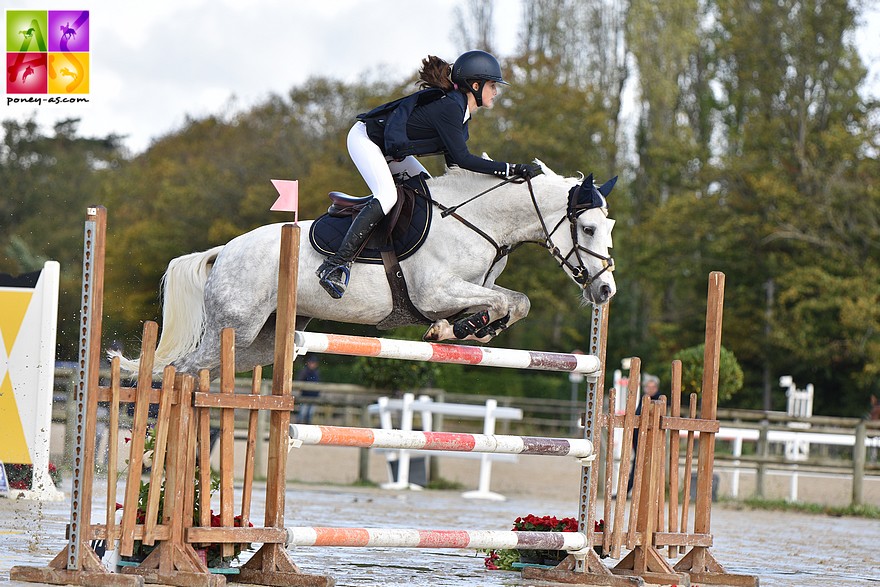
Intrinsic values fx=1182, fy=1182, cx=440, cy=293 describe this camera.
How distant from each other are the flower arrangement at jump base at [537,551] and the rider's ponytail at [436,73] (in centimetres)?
210

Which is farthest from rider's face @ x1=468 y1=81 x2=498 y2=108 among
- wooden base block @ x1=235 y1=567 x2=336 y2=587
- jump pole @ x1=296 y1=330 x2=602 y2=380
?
wooden base block @ x1=235 y1=567 x2=336 y2=587

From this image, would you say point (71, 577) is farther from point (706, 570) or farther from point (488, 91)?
point (706, 570)

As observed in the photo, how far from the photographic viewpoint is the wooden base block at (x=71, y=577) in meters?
4.29

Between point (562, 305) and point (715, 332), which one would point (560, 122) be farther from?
point (715, 332)

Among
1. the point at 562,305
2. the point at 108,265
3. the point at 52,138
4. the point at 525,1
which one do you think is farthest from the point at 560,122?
the point at 52,138

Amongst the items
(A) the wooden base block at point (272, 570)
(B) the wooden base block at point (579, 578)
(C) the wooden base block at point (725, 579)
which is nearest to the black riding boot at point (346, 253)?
(A) the wooden base block at point (272, 570)

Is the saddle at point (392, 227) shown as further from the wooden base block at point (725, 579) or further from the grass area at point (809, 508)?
the grass area at point (809, 508)

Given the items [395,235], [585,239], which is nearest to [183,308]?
[395,235]

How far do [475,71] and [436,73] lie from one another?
0.19 meters

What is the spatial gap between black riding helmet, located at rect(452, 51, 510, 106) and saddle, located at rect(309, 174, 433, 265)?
50 cm

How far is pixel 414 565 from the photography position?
6.12m

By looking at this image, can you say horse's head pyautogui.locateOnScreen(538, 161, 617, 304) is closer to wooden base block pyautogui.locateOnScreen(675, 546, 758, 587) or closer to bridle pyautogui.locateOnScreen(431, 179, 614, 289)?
bridle pyautogui.locateOnScreen(431, 179, 614, 289)

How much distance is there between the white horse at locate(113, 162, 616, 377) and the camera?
5.30 meters

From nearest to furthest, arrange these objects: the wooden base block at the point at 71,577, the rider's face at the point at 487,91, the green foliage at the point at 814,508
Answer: the wooden base block at the point at 71,577 < the rider's face at the point at 487,91 < the green foliage at the point at 814,508
